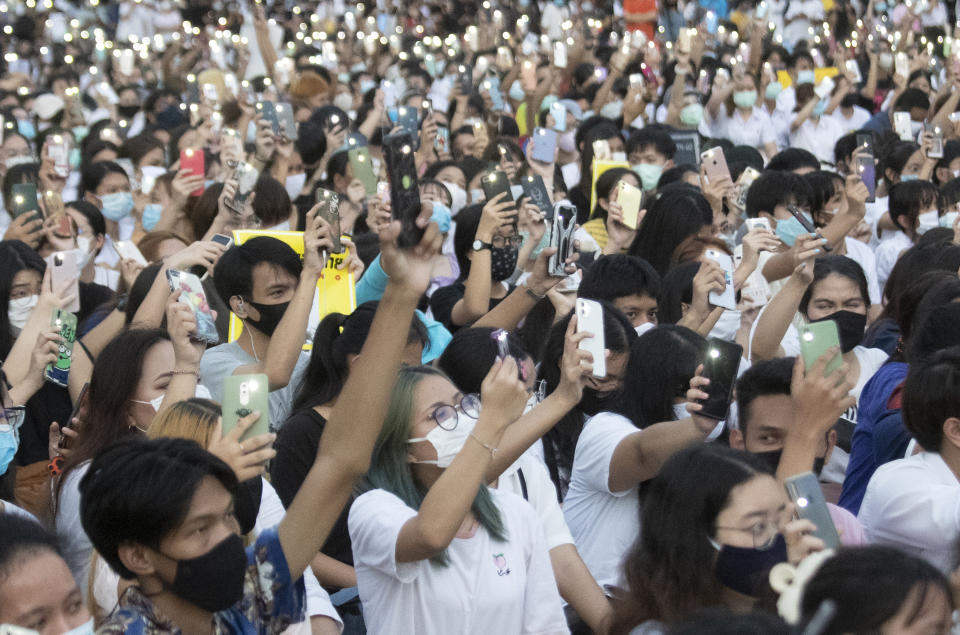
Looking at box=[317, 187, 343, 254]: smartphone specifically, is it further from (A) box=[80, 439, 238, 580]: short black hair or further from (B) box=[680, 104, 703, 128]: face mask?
(B) box=[680, 104, 703, 128]: face mask

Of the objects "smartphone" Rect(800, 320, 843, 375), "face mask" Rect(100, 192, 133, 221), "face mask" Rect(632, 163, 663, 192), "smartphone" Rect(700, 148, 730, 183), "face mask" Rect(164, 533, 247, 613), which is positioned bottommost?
"face mask" Rect(100, 192, 133, 221)

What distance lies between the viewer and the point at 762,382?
3.77 m

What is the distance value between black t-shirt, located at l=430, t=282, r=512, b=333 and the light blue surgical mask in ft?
6.74

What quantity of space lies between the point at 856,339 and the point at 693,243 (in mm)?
1273

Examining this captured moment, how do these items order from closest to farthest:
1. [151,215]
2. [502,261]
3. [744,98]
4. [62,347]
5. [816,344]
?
[816,344], [62,347], [502,261], [151,215], [744,98]

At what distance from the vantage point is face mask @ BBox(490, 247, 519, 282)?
5.91 meters

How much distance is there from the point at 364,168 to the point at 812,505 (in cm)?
440

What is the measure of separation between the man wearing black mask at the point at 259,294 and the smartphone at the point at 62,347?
46cm

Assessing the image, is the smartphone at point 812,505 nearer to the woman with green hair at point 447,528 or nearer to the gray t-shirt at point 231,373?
the woman with green hair at point 447,528

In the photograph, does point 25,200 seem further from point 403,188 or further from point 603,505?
point 403,188

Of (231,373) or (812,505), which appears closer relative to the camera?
(812,505)

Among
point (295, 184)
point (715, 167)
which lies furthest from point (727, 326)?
point (295, 184)

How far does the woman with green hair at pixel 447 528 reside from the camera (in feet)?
9.25

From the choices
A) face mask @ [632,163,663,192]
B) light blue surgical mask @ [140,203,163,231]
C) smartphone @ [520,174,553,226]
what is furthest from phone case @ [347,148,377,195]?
face mask @ [632,163,663,192]
